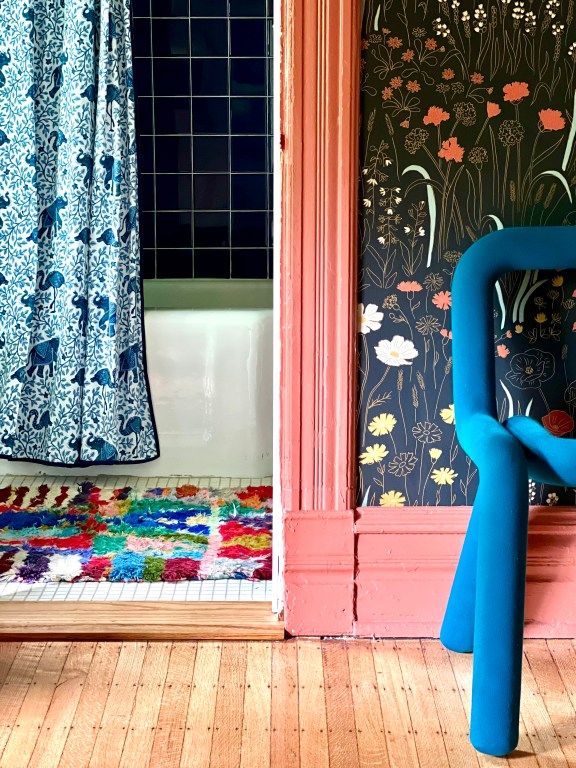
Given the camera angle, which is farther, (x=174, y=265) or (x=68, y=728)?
(x=174, y=265)

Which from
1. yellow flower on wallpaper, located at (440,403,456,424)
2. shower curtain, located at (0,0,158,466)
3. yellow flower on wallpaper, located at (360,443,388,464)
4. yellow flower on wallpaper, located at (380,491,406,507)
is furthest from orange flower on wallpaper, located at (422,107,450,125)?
shower curtain, located at (0,0,158,466)

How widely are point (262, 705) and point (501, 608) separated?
0.56 m

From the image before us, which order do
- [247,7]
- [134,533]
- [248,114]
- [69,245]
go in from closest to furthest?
[134,533]
[69,245]
[247,7]
[248,114]

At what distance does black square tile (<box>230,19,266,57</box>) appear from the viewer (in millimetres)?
4262

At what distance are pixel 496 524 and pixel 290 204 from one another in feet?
2.80

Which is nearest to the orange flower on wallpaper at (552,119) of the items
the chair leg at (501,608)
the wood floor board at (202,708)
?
the chair leg at (501,608)

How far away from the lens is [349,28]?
7.18ft

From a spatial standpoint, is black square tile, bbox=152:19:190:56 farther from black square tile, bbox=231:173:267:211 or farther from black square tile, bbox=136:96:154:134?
black square tile, bbox=231:173:267:211

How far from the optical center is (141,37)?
429 centimetres

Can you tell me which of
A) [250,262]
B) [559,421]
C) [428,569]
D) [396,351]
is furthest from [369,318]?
[250,262]

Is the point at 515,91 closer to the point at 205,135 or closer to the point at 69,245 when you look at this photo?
the point at 69,245

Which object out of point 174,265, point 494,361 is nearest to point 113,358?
point 174,265

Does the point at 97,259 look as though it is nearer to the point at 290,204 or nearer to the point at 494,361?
the point at 290,204

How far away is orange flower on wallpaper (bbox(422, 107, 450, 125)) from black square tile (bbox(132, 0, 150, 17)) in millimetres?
2393
